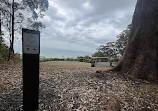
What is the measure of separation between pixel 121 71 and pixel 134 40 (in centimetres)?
118

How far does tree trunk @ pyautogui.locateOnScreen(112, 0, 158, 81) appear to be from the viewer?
320 centimetres

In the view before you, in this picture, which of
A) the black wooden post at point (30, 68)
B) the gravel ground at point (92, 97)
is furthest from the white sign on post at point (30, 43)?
the gravel ground at point (92, 97)

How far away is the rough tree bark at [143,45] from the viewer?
10.5 ft

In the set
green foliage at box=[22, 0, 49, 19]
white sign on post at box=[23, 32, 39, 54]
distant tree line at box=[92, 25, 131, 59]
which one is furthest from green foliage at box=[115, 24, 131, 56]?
white sign on post at box=[23, 32, 39, 54]

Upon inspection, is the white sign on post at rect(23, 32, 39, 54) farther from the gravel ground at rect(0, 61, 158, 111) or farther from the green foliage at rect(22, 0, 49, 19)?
the green foliage at rect(22, 0, 49, 19)

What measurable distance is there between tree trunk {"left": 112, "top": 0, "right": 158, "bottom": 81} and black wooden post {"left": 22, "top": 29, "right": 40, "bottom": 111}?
2.94 meters

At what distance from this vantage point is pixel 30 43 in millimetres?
1641

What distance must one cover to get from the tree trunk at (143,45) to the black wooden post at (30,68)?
2.94 meters

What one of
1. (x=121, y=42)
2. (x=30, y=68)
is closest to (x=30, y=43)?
(x=30, y=68)

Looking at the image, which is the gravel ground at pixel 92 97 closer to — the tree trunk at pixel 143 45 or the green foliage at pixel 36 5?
the tree trunk at pixel 143 45

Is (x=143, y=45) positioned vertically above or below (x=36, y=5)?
below

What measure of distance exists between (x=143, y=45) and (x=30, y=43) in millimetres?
3359

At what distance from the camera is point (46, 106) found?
1957mm

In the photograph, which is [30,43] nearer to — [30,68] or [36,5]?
[30,68]
